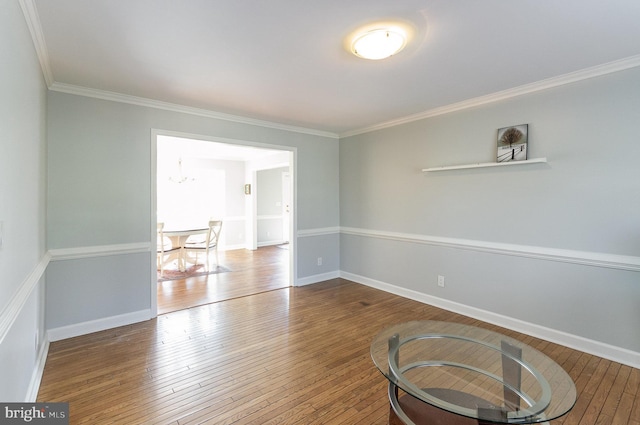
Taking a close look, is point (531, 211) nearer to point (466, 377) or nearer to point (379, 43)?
point (466, 377)

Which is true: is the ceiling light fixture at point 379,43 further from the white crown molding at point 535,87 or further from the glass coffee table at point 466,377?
the glass coffee table at point 466,377

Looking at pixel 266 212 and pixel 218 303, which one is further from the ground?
pixel 266 212

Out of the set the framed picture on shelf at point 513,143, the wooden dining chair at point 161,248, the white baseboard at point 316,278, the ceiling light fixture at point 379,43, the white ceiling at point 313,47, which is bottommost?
the white baseboard at point 316,278

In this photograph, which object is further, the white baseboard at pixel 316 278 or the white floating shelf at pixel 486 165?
the white baseboard at pixel 316 278

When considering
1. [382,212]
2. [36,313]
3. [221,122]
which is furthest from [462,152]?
[36,313]

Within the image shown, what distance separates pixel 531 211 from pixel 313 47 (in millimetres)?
2552

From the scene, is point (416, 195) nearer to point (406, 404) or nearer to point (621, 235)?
point (621, 235)

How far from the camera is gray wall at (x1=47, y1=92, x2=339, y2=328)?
2781 millimetres

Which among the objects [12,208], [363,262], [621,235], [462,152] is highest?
[462,152]

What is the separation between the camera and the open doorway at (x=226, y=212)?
4.80m

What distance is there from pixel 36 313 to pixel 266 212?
632 centimetres

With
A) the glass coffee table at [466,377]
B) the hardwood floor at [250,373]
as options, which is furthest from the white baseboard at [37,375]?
the glass coffee table at [466,377]

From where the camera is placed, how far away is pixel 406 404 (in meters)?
1.61

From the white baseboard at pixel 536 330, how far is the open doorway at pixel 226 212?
199 centimetres
